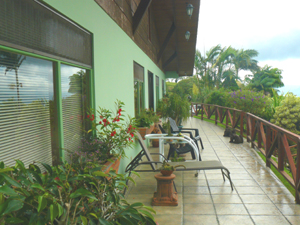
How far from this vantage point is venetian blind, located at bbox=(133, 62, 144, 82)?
6.72 meters

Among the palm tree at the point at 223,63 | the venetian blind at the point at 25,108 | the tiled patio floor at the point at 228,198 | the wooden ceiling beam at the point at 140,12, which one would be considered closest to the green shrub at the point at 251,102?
the tiled patio floor at the point at 228,198

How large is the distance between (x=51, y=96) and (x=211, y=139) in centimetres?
717

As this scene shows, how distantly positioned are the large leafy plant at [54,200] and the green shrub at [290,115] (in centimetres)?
802

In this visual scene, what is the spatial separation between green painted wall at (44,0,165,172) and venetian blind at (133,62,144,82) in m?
0.70

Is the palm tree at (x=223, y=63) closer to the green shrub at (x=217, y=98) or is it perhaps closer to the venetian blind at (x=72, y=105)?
the green shrub at (x=217, y=98)

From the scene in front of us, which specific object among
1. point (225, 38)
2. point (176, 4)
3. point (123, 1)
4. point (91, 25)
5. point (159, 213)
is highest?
point (225, 38)

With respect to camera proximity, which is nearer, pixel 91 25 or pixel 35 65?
pixel 35 65

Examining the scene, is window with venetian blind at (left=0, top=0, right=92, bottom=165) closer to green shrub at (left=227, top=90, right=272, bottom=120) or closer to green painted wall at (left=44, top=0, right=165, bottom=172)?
green painted wall at (left=44, top=0, right=165, bottom=172)

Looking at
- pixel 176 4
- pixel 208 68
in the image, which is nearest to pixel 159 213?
pixel 176 4

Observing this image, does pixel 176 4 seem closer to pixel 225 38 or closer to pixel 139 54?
pixel 139 54

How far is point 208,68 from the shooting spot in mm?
26219

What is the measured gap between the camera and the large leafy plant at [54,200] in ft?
4.53

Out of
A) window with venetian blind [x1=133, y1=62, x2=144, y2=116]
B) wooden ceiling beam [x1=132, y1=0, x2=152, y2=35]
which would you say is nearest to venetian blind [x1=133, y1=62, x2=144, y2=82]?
window with venetian blind [x1=133, y1=62, x2=144, y2=116]

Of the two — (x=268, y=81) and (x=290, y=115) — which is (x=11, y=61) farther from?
(x=268, y=81)
